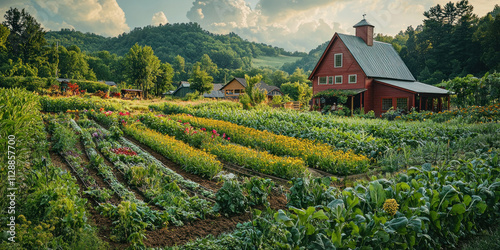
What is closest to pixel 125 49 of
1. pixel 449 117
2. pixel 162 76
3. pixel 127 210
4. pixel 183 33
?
pixel 183 33

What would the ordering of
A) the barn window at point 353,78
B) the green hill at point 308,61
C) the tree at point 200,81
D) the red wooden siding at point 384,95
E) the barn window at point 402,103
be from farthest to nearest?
the green hill at point 308,61
the tree at point 200,81
the barn window at point 353,78
the barn window at point 402,103
the red wooden siding at point 384,95

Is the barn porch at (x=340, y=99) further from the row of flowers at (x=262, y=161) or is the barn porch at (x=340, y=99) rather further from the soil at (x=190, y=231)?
the soil at (x=190, y=231)

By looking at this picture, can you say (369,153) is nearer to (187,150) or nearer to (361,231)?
(187,150)

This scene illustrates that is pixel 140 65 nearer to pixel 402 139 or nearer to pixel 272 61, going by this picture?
pixel 402 139

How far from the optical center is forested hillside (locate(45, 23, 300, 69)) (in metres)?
78.0

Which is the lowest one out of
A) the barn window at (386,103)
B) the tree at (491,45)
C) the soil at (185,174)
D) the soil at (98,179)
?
the soil at (185,174)

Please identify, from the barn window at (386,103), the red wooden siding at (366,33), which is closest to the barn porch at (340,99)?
the barn window at (386,103)

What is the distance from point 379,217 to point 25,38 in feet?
180

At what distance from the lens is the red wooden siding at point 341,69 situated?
89.0ft

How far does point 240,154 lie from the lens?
352 inches

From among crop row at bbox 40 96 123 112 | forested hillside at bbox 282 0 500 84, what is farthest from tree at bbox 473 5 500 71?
crop row at bbox 40 96 123 112

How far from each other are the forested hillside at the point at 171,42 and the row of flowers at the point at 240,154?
62.6 meters

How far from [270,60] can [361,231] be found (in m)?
146

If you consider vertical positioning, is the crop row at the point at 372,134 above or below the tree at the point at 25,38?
below
